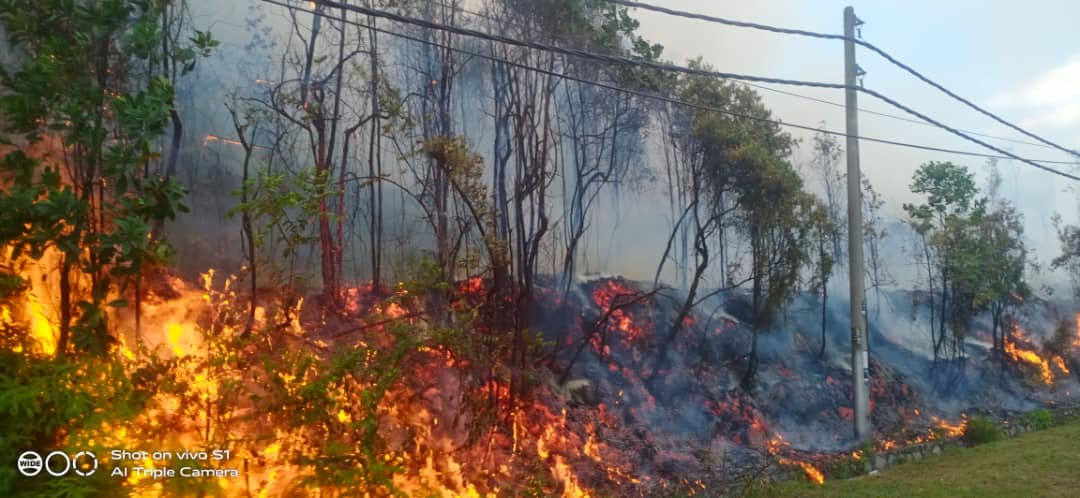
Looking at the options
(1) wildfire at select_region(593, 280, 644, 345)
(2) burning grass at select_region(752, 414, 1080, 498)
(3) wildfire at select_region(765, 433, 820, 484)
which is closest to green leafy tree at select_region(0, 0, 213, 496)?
(1) wildfire at select_region(593, 280, 644, 345)

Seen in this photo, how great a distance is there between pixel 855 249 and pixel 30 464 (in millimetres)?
10025

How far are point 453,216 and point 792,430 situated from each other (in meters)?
5.98

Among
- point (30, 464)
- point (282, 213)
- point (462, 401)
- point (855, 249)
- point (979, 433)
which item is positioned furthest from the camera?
point (979, 433)

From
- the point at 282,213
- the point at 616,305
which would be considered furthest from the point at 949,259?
the point at 282,213

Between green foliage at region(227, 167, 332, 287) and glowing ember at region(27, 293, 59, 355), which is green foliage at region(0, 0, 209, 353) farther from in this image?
green foliage at region(227, 167, 332, 287)

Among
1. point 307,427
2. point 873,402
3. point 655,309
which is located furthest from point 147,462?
point 873,402

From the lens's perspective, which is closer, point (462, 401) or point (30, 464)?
point (30, 464)

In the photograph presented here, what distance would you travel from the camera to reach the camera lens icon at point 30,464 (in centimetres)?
475

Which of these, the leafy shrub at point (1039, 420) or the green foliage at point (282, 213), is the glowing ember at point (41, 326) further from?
the leafy shrub at point (1039, 420)

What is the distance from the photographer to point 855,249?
36.1 feet

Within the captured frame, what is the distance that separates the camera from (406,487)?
678 cm

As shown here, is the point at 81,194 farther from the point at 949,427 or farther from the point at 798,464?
the point at 949,427

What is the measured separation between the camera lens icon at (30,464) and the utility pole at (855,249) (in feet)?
31.9

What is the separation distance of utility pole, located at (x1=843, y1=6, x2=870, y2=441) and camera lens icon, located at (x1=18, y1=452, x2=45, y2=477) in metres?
9.72
